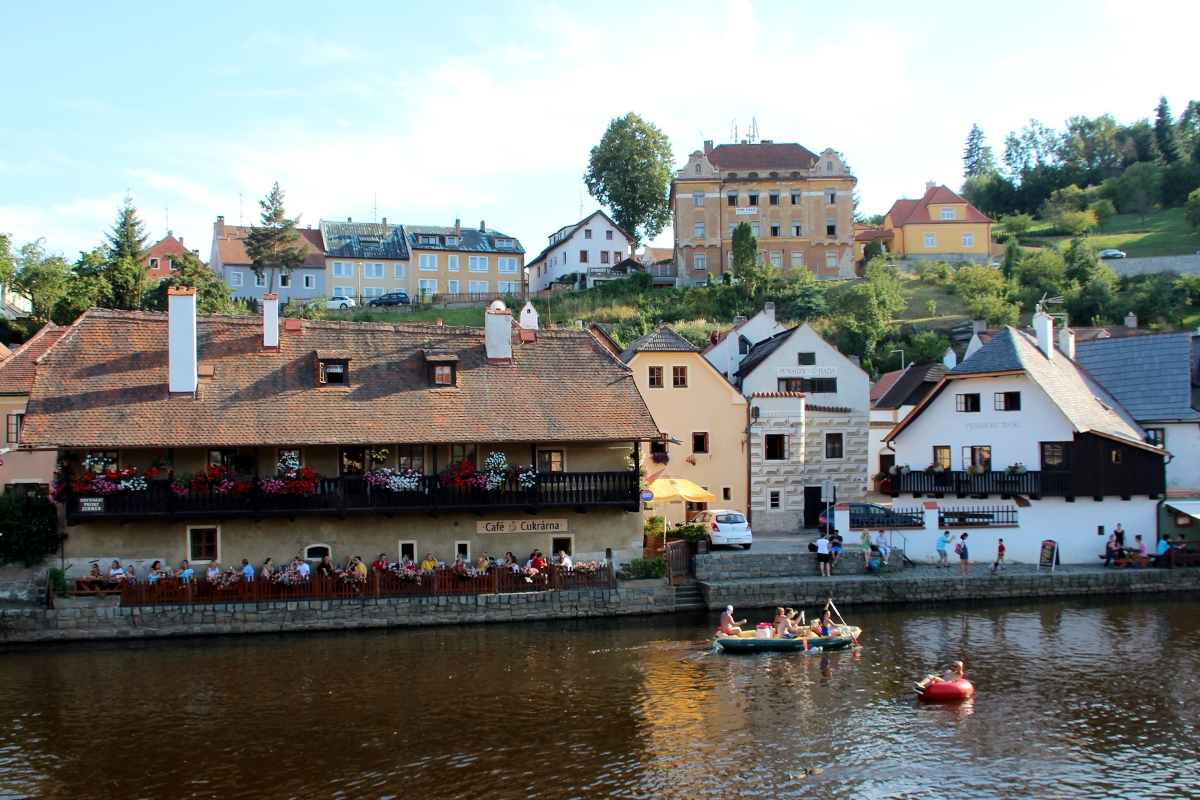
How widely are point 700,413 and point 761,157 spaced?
5090cm

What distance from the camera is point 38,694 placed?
22.1m

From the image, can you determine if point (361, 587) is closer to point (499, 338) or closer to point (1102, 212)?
point (499, 338)

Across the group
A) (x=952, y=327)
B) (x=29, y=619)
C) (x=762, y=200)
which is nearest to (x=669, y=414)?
(x=29, y=619)

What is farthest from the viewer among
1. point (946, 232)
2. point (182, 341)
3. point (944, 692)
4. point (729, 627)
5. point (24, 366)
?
point (946, 232)

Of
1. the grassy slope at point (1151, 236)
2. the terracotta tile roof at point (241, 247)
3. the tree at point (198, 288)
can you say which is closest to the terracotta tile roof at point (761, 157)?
the grassy slope at point (1151, 236)

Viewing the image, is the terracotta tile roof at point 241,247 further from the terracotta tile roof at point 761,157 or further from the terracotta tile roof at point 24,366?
the terracotta tile roof at point 24,366

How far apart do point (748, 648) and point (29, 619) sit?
20.0 metres

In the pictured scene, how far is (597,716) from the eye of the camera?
20703 mm

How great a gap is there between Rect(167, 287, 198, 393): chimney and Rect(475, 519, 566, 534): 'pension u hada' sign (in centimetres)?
1014

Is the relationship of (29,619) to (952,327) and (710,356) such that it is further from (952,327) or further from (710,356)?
(952,327)

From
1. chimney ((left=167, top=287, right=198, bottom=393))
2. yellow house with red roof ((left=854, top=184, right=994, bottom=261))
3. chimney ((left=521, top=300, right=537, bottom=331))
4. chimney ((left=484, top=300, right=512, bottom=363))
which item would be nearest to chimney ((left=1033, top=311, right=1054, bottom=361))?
chimney ((left=521, top=300, right=537, bottom=331))

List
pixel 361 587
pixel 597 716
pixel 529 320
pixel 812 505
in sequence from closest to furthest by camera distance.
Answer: pixel 597 716, pixel 361 587, pixel 529 320, pixel 812 505

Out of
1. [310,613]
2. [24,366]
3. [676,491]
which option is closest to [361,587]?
[310,613]

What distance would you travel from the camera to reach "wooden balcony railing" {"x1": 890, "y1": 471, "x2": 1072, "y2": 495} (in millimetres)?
35219
